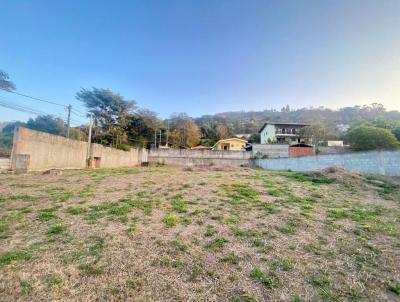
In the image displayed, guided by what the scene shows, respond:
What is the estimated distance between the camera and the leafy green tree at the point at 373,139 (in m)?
22.5

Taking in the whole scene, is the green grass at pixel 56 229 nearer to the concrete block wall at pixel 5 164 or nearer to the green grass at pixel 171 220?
the green grass at pixel 171 220

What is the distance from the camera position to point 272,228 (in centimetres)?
402

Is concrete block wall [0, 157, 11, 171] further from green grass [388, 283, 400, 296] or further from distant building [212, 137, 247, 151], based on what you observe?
distant building [212, 137, 247, 151]

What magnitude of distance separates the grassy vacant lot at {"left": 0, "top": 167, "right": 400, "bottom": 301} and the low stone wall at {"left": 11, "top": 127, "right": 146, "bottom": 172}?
521cm

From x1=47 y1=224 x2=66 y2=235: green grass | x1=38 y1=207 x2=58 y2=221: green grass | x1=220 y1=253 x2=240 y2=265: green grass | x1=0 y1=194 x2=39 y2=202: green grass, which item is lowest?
x1=220 y1=253 x2=240 y2=265: green grass

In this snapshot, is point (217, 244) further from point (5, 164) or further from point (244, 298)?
point (5, 164)

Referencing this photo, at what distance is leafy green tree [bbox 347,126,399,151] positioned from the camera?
73.8ft

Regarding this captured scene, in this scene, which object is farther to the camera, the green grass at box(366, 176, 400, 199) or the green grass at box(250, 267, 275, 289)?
the green grass at box(366, 176, 400, 199)

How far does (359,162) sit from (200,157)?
16.5 meters

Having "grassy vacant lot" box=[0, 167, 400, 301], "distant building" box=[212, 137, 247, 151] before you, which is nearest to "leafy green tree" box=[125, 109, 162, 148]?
"distant building" box=[212, 137, 247, 151]

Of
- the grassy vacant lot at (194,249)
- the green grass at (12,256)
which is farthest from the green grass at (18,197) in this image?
the green grass at (12,256)

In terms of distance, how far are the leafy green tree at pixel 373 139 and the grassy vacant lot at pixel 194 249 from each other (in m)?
21.7

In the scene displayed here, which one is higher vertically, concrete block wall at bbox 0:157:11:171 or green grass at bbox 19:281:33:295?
concrete block wall at bbox 0:157:11:171

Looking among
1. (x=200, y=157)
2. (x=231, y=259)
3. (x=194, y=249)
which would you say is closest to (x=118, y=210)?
(x=194, y=249)
